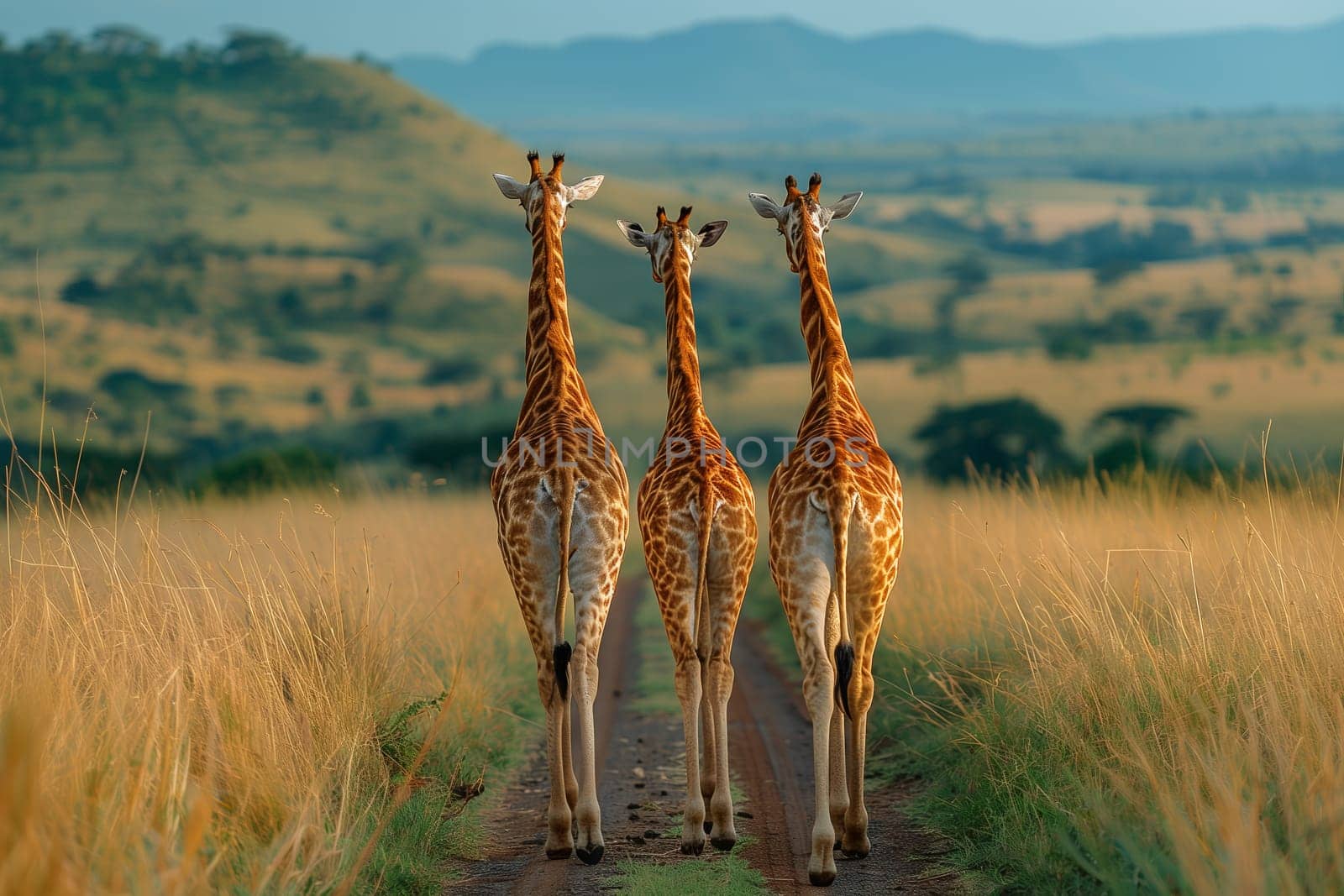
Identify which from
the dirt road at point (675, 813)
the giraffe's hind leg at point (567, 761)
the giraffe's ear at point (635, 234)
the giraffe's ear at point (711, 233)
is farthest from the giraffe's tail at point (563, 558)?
the giraffe's ear at point (711, 233)

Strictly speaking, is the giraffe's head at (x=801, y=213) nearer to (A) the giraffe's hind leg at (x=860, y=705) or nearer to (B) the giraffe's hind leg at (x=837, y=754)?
(A) the giraffe's hind leg at (x=860, y=705)

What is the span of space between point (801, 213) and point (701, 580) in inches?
97.5

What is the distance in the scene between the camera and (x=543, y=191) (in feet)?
28.7

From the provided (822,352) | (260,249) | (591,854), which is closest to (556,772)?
(591,854)

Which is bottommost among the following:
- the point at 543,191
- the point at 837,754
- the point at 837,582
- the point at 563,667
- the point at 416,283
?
the point at 416,283

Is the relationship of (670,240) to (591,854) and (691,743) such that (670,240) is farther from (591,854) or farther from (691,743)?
(591,854)

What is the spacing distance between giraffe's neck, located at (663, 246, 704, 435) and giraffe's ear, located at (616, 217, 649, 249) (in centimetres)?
27

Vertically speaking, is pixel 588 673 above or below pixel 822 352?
below

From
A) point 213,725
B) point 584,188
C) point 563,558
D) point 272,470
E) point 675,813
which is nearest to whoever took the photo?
point 213,725

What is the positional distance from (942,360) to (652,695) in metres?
51.4

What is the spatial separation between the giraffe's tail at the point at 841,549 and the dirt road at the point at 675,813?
84 cm

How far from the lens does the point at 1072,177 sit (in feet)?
615

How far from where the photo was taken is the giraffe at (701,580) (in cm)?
727

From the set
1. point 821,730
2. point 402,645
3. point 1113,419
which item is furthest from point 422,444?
point 821,730
